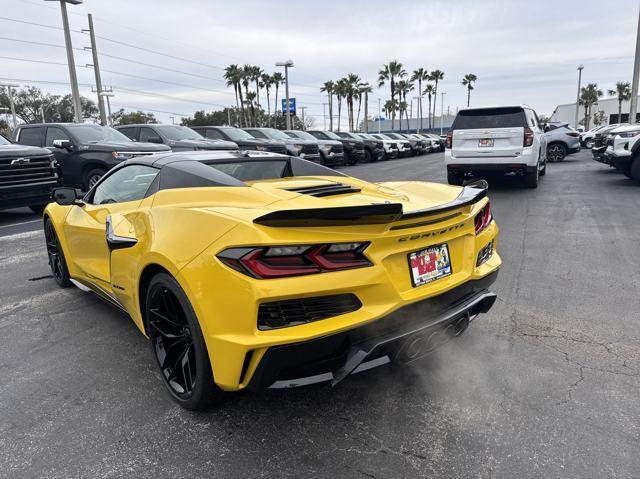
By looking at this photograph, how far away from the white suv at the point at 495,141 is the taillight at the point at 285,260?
28.3 ft

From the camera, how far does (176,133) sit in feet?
43.1

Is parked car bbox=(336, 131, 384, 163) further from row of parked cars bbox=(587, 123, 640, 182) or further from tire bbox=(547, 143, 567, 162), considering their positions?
row of parked cars bbox=(587, 123, 640, 182)

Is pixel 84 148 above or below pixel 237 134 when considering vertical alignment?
below

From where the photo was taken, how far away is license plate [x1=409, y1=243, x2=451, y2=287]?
2312 millimetres

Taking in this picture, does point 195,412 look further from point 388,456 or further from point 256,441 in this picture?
point 388,456

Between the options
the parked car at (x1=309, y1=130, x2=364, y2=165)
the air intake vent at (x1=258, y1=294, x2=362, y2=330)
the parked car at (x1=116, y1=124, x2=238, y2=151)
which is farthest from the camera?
the parked car at (x1=309, y1=130, x2=364, y2=165)

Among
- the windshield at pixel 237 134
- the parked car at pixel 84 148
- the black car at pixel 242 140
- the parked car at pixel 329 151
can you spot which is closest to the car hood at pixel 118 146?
the parked car at pixel 84 148

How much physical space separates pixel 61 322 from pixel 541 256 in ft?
16.1

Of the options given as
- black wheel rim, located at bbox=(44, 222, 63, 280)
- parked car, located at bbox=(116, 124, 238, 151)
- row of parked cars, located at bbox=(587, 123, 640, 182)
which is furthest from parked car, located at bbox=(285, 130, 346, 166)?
black wheel rim, located at bbox=(44, 222, 63, 280)

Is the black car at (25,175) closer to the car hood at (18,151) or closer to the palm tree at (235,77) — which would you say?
the car hood at (18,151)

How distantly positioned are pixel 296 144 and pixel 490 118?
845cm

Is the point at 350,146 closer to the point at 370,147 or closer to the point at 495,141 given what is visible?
the point at 370,147

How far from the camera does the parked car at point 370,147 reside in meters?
23.2

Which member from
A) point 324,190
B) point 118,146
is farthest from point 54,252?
point 118,146
